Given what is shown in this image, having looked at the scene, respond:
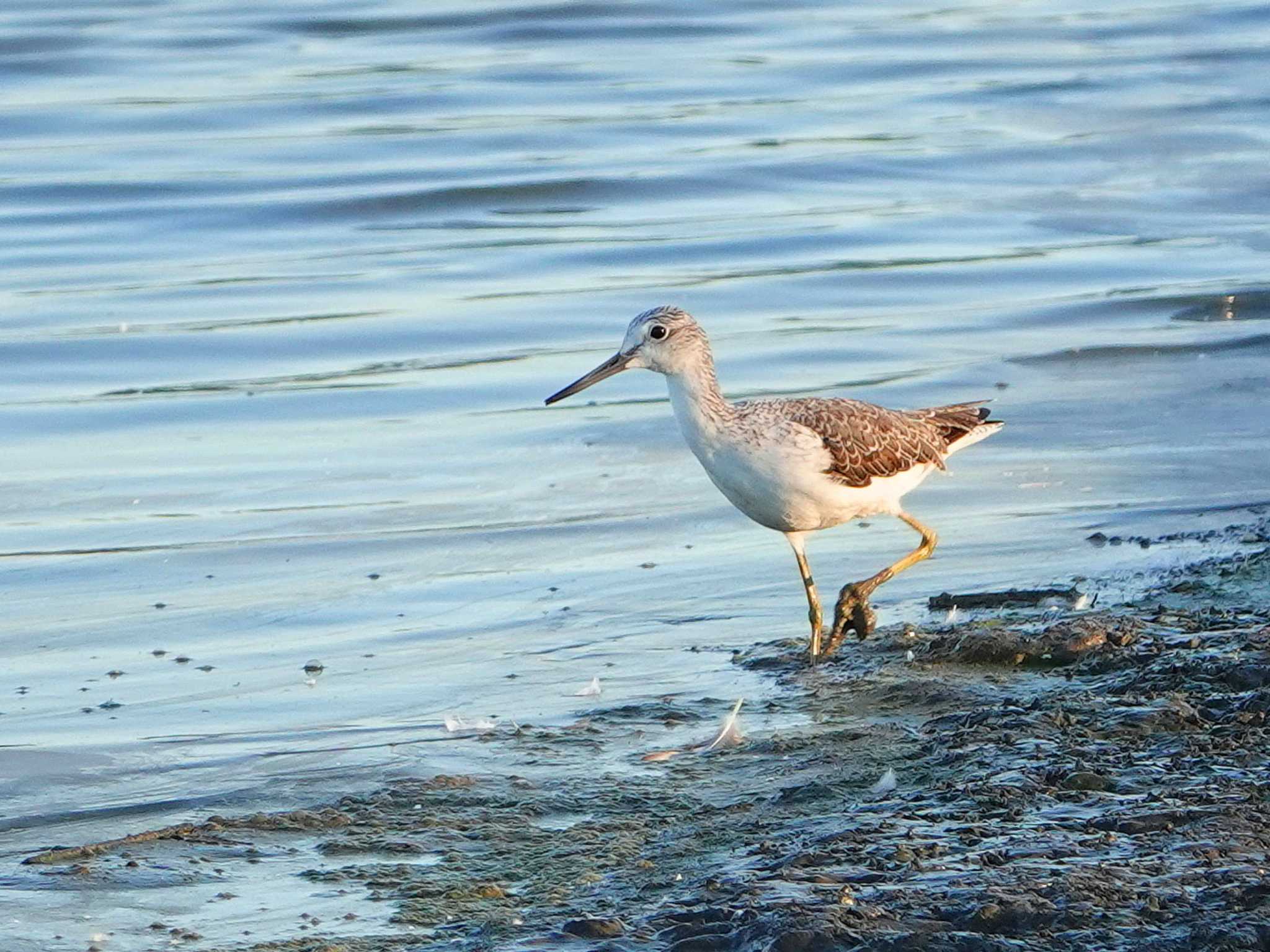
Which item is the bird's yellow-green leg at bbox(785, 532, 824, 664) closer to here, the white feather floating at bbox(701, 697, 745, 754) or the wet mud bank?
the wet mud bank

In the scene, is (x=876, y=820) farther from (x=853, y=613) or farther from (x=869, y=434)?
(x=869, y=434)

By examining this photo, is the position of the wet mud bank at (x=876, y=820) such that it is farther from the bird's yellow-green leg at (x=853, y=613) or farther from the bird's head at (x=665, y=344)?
the bird's head at (x=665, y=344)

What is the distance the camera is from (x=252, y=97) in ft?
69.7

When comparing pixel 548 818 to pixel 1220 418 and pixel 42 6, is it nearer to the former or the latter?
pixel 1220 418

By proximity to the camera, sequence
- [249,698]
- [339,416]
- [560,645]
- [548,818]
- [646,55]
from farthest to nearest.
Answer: [646,55]
[339,416]
[560,645]
[249,698]
[548,818]

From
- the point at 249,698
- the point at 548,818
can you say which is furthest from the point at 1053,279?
the point at 548,818

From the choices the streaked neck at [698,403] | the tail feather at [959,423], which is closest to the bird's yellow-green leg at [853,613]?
the streaked neck at [698,403]

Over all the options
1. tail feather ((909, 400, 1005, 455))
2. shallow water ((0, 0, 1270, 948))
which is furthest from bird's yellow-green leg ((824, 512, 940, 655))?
tail feather ((909, 400, 1005, 455))

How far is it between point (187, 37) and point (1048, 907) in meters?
21.5

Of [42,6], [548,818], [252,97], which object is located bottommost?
[548,818]

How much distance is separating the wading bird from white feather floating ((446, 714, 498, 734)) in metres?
1.27

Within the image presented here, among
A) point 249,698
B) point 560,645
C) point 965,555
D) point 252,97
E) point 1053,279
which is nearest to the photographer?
point 249,698

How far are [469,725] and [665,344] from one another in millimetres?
1869

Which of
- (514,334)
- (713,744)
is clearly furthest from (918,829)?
(514,334)
